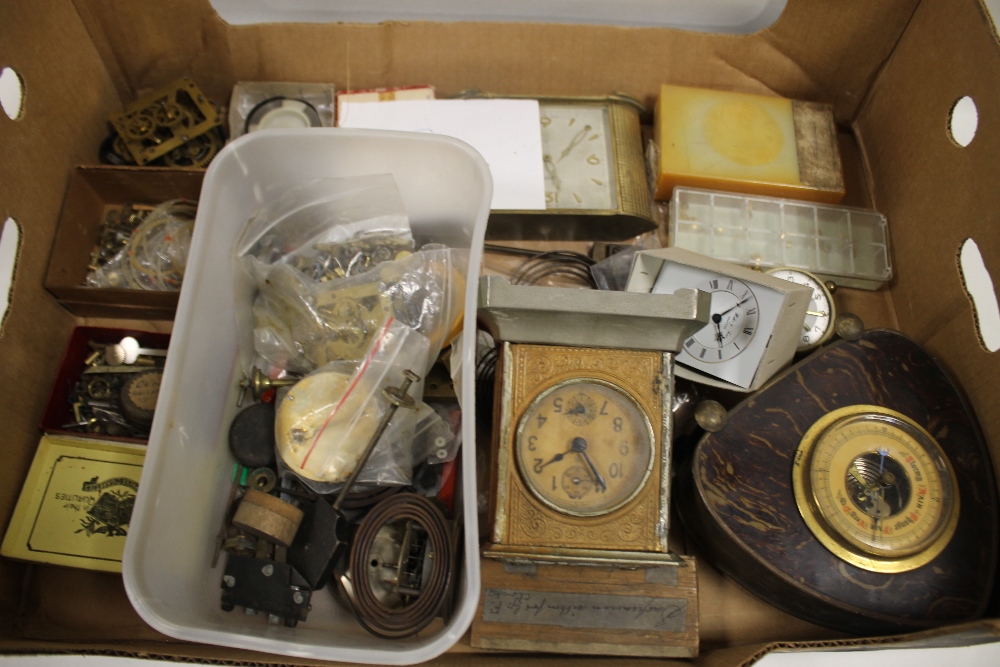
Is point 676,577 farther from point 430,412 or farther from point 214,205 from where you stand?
point 214,205

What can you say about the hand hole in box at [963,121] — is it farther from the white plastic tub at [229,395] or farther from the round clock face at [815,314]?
the white plastic tub at [229,395]

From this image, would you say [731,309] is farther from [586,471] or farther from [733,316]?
[586,471]

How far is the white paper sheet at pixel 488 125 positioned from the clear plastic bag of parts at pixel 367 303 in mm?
288

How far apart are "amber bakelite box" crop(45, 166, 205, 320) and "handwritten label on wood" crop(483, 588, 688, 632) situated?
78cm

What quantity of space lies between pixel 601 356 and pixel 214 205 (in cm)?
65

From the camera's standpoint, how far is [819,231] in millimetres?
1450

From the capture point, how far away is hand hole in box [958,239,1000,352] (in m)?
1.17

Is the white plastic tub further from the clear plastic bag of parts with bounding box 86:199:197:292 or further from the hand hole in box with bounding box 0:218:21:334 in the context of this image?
the hand hole in box with bounding box 0:218:21:334

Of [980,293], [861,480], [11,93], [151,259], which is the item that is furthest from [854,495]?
[11,93]

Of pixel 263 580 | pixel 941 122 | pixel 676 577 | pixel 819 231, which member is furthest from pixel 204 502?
pixel 941 122

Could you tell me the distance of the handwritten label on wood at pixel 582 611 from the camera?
1091mm

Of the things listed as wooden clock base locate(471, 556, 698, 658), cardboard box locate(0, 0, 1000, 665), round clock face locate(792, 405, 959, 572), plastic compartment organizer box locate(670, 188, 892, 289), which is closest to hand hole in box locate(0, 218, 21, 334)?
cardboard box locate(0, 0, 1000, 665)

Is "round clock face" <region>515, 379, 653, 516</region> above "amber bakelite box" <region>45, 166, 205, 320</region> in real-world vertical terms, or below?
below

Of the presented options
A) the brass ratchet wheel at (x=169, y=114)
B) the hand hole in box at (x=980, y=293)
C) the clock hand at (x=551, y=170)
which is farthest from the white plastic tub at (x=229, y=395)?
the hand hole in box at (x=980, y=293)
